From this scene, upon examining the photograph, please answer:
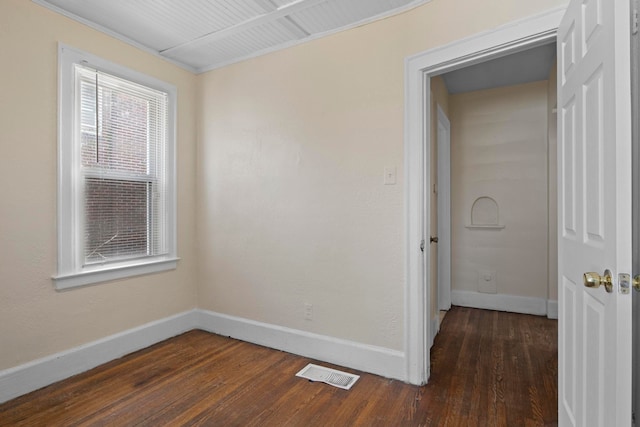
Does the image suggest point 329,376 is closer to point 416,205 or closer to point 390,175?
point 416,205

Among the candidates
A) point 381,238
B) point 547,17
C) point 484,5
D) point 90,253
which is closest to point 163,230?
point 90,253

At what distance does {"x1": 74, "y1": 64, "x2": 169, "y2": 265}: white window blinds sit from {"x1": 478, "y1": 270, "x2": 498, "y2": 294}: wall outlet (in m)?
3.37

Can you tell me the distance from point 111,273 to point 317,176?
1728 millimetres

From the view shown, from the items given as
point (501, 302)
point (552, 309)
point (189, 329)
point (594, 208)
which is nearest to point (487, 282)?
point (501, 302)

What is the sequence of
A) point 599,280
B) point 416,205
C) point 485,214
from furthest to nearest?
1. point 485,214
2. point 416,205
3. point 599,280

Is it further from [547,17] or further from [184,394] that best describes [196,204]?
[547,17]

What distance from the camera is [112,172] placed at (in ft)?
8.71

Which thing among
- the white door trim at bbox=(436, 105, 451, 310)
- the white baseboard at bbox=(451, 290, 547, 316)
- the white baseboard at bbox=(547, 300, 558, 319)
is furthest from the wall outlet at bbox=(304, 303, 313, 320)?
the white baseboard at bbox=(547, 300, 558, 319)

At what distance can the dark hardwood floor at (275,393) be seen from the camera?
1874 mm

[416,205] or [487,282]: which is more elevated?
[416,205]

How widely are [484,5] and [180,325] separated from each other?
3337mm

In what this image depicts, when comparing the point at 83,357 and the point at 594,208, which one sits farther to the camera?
the point at 83,357

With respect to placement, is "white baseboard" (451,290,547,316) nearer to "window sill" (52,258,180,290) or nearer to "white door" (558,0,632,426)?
"white door" (558,0,632,426)

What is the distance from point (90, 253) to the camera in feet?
8.30
